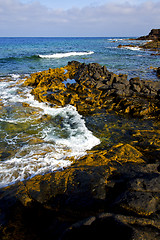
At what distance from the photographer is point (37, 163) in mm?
4594

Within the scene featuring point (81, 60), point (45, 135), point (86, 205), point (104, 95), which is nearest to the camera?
point (86, 205)

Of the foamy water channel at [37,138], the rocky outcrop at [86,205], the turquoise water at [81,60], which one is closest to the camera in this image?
the rocky outcrop at [86,205]

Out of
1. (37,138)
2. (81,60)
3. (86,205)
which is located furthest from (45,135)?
(81,60)

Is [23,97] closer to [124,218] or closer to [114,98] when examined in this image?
[114,98]

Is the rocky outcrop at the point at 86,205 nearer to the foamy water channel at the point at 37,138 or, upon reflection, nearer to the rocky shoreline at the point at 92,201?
the rocky shoreline at the point at 92,201

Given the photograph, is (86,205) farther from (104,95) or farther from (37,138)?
(104,95)

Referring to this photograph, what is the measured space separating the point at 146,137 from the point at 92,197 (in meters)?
3.88

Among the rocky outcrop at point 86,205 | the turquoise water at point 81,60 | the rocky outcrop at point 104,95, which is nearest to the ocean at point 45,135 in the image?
the rocky outcrop at point 104,95

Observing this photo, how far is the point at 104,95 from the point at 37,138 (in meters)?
6.22

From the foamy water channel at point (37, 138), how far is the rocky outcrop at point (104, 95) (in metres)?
0.99

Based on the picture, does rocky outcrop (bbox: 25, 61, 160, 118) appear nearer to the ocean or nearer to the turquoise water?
the ocean

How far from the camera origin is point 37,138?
19.5ft

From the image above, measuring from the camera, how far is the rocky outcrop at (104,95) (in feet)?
28.2

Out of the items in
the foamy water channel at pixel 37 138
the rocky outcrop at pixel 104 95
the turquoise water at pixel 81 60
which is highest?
the turquoise water at pixel 81 60
